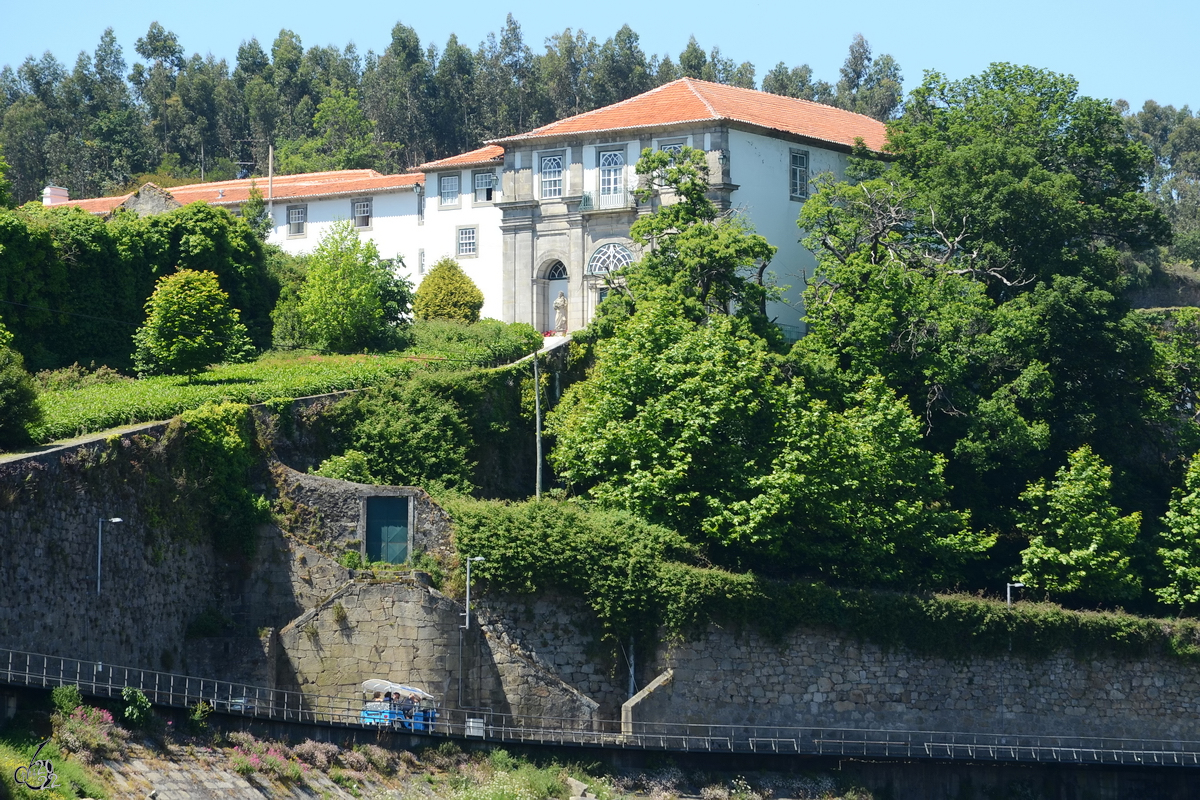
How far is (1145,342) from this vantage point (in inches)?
1961

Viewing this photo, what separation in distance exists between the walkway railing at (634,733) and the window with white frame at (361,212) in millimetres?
26686

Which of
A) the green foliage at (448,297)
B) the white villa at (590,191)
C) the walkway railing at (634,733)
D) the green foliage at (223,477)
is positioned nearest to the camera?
the walkway railing at (634,733)

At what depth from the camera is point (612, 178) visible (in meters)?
55.0

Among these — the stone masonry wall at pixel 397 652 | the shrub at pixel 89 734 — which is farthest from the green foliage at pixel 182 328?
the shrub at pixel 89 734

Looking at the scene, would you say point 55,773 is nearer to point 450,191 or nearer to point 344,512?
point 344,512

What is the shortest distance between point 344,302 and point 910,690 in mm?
19800

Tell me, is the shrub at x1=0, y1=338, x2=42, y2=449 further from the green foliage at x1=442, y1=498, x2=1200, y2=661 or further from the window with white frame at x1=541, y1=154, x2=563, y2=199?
the window with white frame at x1=541, y1=154, x2=563, y2=199

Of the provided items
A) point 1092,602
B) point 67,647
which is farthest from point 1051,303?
point 67,647

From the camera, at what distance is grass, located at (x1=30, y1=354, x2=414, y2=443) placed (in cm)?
3959

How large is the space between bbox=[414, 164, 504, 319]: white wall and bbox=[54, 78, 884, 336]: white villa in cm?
5

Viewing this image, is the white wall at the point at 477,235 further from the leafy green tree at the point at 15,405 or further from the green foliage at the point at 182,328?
the leafy green tree at the point at 15,405

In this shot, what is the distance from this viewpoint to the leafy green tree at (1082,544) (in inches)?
1802

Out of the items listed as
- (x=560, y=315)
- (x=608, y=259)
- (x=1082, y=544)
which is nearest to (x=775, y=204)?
(x=608, y=259)

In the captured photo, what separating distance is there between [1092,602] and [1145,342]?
7876 millimetres
